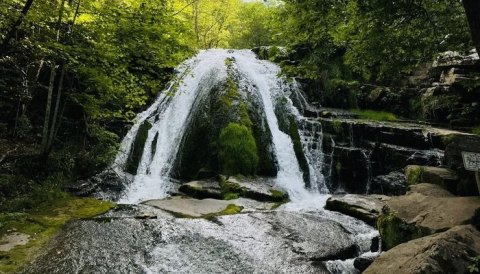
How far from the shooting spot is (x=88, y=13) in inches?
333

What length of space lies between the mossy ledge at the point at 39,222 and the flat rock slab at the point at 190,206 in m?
1.29

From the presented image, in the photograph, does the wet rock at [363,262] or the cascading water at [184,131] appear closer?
the wet rock at [363,262]

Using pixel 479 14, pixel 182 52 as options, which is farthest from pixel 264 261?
pixel 182 52

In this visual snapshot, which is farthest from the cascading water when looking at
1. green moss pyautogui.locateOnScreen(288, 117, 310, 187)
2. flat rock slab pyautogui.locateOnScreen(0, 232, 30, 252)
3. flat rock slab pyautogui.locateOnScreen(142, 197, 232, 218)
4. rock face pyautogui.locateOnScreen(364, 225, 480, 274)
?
flat rock slab pyautogui.locateOnScreen(0, 232, 30, 252)

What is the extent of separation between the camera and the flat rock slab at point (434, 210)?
18.0ft

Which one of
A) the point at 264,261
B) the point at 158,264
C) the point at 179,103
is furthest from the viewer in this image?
the point at 179,103

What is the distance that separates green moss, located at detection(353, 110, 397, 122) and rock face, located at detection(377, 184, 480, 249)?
10.1 m

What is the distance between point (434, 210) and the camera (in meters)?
6.02

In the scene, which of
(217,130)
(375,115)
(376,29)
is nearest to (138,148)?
(217,130)

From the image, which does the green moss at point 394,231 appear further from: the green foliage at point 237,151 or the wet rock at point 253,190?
the green foliage at point 237,151

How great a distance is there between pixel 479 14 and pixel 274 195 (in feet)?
22.8

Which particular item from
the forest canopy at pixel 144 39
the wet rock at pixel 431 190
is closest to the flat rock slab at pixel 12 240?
the forest canopy at pixel 144 39

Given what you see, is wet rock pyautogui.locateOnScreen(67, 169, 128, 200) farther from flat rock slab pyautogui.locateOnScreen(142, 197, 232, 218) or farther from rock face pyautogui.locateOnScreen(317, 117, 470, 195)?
rock face pyautogui.locateOnScreen(317, 117, 470, 195)

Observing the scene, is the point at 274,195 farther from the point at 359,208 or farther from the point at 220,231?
the point at 220,231
